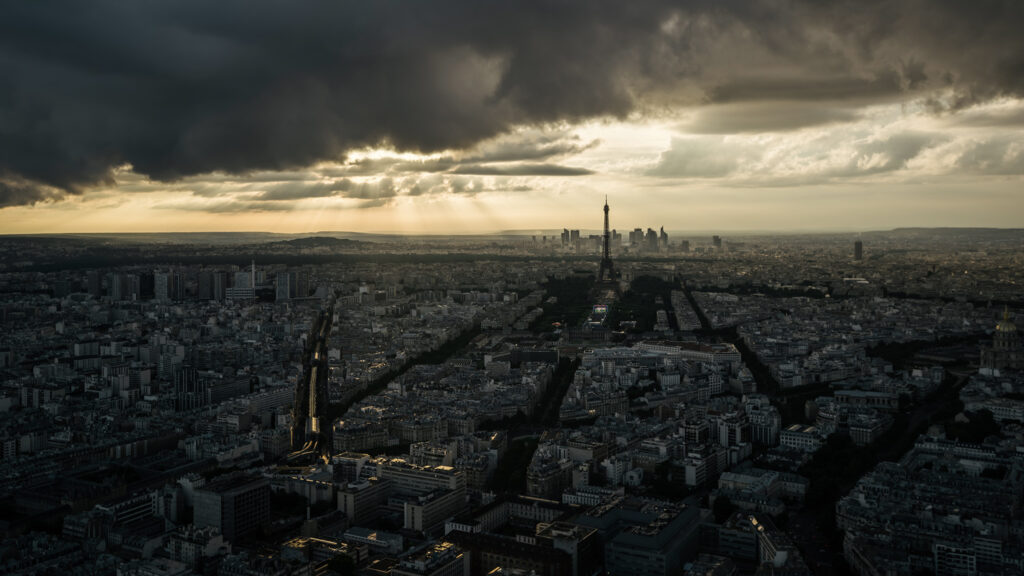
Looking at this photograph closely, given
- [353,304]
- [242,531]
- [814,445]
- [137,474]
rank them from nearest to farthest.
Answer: [242,531] < [137,474] < [814,445] < [353,304]

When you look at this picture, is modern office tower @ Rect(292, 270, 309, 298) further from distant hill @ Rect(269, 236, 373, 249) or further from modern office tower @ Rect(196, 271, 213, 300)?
distant hill @ Rect(269, 236, 373, 249)

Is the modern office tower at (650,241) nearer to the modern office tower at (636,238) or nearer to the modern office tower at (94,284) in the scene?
the modern office tower at (636,238)

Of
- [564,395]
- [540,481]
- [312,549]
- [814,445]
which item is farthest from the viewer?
[564,395]

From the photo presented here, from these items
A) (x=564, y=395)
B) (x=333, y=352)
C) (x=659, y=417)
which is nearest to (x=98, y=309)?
(x=333, y=352)

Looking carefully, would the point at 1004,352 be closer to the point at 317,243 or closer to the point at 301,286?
the point at 301,286

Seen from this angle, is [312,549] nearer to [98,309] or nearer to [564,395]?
[564,395]

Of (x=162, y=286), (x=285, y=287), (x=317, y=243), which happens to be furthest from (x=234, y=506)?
(x=317, y=243)

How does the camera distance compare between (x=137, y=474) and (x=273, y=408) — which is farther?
(x=273, y=408)

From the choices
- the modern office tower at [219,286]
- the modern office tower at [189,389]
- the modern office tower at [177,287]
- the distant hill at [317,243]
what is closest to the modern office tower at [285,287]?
the modern office tower at [219,286]
